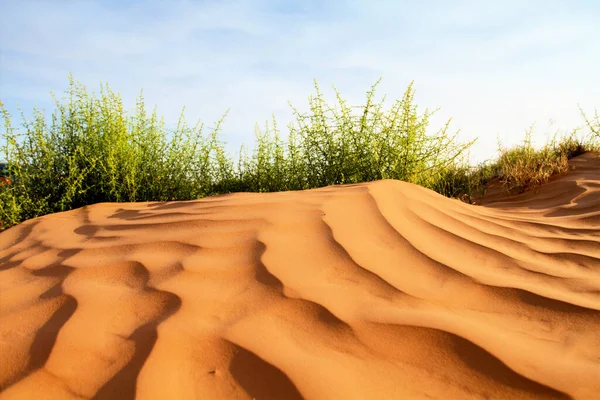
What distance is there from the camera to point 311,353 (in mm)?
1403

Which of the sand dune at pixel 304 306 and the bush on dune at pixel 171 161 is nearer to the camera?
the sand dune at pixel 304 306

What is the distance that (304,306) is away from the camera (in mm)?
1623

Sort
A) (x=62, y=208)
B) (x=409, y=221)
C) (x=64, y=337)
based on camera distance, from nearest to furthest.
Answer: (x=64, y=337) < (x=409, y=221) < (x=62, y=208)

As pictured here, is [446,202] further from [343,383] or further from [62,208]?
[62,208]

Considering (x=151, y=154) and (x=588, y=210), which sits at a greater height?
(x=151, y=154)

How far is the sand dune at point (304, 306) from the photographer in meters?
1.33

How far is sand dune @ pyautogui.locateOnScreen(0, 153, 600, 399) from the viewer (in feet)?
4.36

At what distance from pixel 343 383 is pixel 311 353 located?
0.48 ft

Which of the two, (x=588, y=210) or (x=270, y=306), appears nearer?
(x=270, y=306)

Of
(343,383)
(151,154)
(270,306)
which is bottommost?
(343,383)

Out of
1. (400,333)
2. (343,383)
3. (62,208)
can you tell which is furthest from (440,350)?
(62,208)

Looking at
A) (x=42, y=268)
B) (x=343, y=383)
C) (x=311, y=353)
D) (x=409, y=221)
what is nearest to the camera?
(x=343, y=383)

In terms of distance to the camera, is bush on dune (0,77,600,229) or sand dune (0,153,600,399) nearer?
sand dune (0,153,600,399)

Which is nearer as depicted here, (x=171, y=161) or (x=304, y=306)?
(x=304, y=306)
